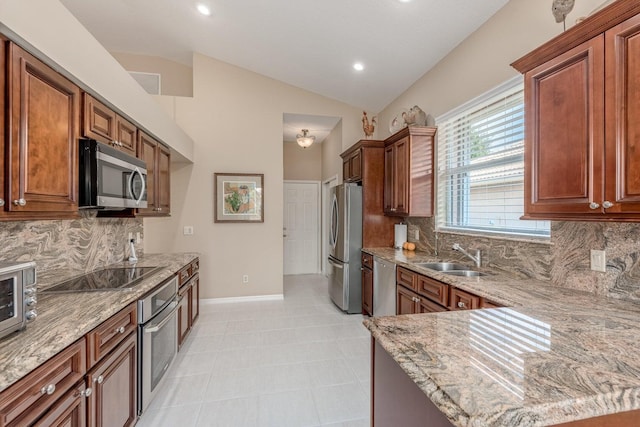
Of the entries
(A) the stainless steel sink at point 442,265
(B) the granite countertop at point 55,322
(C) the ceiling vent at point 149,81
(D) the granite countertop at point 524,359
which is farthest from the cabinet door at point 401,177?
(C) the ceiling vent at point 149,81

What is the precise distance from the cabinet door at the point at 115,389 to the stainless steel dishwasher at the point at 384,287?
2.27 m

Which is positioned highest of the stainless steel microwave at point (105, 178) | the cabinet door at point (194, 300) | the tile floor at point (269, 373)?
the stainless steel microwave at point (105, 178)

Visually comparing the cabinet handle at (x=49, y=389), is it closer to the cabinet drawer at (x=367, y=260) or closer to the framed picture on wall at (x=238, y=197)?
the cabinet drawer at (x=367, y=260)

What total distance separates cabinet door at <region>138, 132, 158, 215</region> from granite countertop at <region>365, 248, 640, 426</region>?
99.4 inches

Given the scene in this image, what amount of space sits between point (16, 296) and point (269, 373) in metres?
1.90

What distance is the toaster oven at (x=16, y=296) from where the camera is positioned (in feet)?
3.48

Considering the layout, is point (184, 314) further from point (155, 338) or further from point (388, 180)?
point (388, 180)

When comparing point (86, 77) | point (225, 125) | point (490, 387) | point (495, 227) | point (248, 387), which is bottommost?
point (248, 387)

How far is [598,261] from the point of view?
170 cm

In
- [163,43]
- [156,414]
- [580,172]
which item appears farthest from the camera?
[163,43]

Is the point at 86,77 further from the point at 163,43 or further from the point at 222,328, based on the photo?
the point at 163,43

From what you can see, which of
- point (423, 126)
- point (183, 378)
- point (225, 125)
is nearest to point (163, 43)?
point (225, 125)

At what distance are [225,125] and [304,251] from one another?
3.19m

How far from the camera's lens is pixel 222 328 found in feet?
11.4
